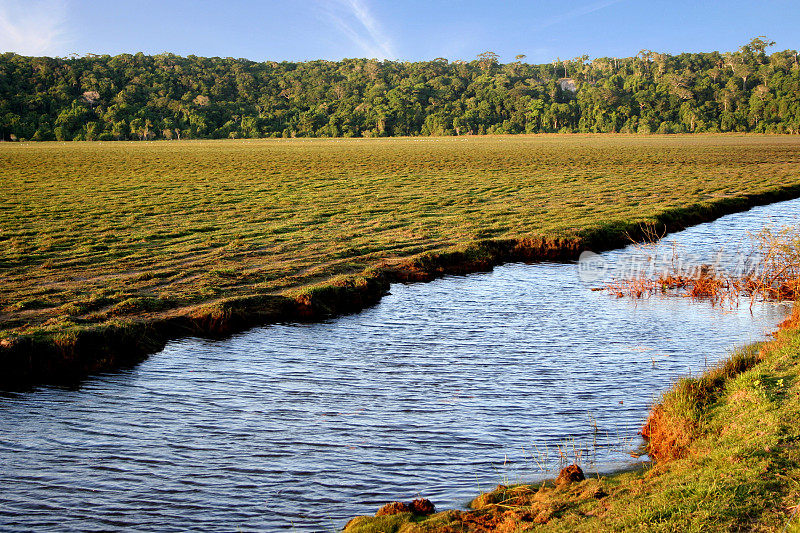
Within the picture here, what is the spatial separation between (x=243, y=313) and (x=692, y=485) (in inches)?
426

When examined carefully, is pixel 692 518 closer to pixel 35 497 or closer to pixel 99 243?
pixel 35 497

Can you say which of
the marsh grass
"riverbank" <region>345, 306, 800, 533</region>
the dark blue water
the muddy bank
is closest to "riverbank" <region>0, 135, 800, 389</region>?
the muddy bank

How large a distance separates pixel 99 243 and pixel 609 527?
68.2 ft

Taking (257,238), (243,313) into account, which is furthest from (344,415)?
(257,238)

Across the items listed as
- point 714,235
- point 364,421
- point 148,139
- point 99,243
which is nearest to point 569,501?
point 364,421

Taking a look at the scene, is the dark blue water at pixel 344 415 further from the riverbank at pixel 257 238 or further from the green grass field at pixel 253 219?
the green grass field at pixel 253 219

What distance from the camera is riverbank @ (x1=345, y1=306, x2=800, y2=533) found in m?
6.31

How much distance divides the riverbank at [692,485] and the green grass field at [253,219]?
991 cm

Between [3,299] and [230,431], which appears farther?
[3,299]

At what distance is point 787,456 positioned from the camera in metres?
7.21

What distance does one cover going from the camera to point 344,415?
10.5 meters

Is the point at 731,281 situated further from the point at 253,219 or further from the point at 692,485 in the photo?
the point at 253,219

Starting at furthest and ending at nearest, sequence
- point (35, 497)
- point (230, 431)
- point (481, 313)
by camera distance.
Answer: point (481, 313), point (230, 431), point (35, 497)

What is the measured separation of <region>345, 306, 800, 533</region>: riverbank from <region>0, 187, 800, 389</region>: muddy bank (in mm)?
7805
